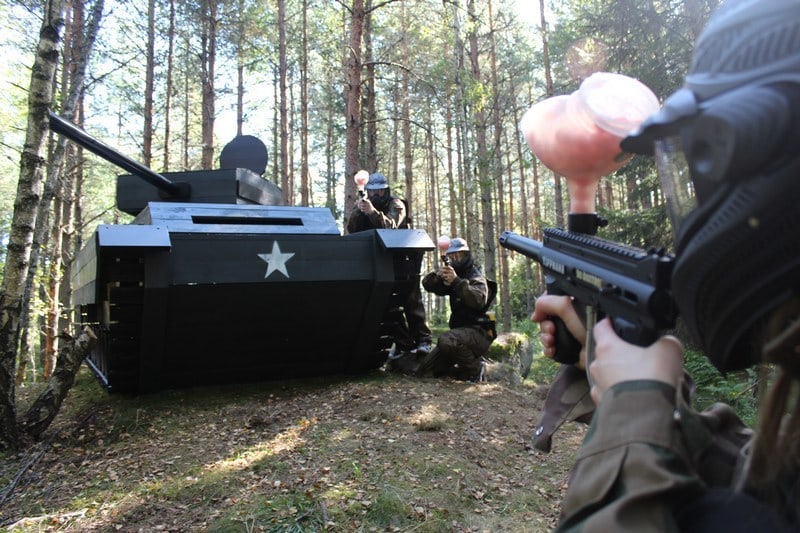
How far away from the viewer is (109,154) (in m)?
5.61

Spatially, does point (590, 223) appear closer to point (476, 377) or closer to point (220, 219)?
point (220, 219)

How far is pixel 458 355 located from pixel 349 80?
5057mm

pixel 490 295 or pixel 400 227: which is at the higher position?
pixel 400 227

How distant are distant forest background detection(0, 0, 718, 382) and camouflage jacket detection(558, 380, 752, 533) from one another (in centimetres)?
479

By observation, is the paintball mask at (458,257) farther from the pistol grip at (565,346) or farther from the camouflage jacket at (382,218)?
the pistol grip at (565,346)

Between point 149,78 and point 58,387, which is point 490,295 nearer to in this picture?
point 58,387

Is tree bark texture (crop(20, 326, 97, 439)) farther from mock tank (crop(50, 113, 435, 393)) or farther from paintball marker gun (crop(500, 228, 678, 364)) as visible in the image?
paintball marker gun (crop(500, 228, 678, 364))

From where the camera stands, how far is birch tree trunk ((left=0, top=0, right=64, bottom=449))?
4.03 metres

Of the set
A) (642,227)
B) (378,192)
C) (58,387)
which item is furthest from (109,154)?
(642,227)

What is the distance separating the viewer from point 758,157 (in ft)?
1.97

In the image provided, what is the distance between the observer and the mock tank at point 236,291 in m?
4.34

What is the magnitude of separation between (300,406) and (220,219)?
1850 mm

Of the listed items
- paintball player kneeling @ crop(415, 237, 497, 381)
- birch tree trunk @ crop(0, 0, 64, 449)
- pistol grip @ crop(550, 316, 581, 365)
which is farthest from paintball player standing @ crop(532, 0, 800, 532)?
paintball player kneeling @ crop(415, 237, 497, 381)

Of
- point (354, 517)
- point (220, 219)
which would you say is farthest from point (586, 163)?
point (220, 219)
